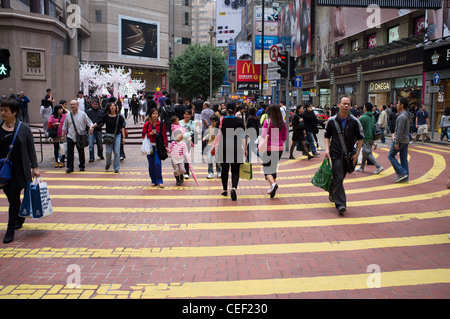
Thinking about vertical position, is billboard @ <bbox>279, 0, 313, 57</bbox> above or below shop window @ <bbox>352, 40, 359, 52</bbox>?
above

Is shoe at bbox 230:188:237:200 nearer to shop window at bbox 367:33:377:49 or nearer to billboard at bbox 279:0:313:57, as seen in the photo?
shop window at bbox 367:33:377:49

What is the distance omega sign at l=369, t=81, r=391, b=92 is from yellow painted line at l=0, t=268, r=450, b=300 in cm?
2948

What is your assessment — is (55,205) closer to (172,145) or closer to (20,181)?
(20,181)

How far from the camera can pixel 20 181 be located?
584 cm

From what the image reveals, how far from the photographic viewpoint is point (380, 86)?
108ft

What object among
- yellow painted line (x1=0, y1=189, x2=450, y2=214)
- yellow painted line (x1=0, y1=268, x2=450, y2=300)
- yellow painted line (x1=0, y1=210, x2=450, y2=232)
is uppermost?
yellow painted line (x1=0, y1=189, x2=450, y2=214)

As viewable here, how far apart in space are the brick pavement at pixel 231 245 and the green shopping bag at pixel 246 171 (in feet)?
1.55

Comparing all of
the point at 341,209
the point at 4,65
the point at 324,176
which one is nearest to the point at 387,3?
the point at 324,176

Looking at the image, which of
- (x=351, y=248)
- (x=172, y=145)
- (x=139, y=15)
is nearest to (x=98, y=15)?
(x=139, y=15)

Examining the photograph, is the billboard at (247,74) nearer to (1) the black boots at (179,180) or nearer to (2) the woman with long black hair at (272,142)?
(1) the black boots at (179,180)

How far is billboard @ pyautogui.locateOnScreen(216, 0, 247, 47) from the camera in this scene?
82375 millimetres

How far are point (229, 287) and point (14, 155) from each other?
3.59 m

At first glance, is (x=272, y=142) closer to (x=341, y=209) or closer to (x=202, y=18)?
(x=341, y=209)

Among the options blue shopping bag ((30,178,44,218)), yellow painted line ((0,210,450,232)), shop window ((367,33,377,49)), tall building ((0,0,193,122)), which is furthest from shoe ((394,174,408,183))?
shop window ((367,33,377,49))
